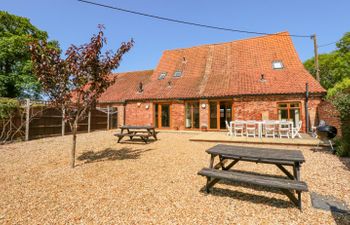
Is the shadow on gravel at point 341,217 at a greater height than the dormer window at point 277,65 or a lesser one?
lesser

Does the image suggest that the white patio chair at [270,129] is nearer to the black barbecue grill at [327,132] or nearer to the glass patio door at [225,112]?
the black barbecue grill at [327,132]

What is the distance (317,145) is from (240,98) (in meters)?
5.59

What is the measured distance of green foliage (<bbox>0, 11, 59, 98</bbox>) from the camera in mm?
17562

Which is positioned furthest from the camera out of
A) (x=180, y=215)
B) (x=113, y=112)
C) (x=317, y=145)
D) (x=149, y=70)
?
(x=149, y=70)

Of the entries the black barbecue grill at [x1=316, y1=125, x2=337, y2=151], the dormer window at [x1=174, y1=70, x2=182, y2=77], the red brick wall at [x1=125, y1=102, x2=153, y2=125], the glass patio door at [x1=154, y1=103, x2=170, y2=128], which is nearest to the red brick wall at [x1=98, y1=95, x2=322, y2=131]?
the red brick wall at [x1=125, y1=102, x2=153, y2=125]

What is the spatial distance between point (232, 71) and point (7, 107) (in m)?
13.8

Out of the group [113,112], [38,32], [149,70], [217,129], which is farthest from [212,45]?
[38,32]

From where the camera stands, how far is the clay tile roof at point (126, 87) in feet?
54.4

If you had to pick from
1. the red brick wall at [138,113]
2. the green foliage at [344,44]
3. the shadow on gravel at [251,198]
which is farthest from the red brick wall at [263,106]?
the green foliage at [344,44]

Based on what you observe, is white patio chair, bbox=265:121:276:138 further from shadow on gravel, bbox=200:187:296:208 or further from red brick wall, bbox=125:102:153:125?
red brick wall, bbox=125:102:153:125

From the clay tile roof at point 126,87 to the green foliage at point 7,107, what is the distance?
7.85 m

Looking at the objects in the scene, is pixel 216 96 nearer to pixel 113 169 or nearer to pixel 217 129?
pixel 217 129

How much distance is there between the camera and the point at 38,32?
68.9 ft

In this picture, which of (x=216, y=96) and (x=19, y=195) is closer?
(x=19, y=195)
